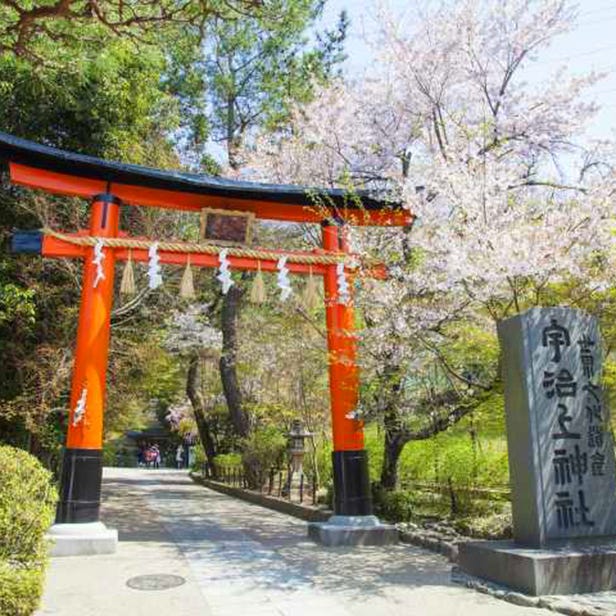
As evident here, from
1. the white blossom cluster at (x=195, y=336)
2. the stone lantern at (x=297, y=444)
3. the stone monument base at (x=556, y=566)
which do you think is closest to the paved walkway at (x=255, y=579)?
the stone monument base at (x=556, y=566)

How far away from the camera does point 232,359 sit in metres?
17.4

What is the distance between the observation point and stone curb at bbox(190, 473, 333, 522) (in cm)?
1154

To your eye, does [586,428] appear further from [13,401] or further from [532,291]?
[13,401]

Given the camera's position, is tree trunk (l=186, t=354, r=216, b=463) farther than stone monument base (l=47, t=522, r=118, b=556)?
Yes

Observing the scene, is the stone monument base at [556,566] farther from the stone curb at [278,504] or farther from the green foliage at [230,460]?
the green foliage at [230,460]

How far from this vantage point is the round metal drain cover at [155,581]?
248 inches

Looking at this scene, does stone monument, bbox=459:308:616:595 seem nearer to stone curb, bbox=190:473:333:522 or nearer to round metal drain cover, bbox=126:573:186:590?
round metal drain cover, bbox=126:573:186:590

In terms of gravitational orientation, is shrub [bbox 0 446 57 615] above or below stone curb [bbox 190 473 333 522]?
above

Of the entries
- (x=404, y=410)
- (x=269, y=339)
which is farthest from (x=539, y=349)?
(x=269, y=339)

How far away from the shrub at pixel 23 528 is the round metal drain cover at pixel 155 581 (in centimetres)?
181

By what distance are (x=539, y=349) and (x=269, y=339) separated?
10.7m

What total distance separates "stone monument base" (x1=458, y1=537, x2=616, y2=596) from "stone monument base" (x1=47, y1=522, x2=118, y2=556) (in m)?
5.05

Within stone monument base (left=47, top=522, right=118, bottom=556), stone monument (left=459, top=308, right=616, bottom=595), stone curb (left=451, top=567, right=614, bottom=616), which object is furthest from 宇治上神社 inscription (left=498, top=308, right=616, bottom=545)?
stone monument base (left=47, top=522, right=118, bottom=556)

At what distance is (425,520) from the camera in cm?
1039
